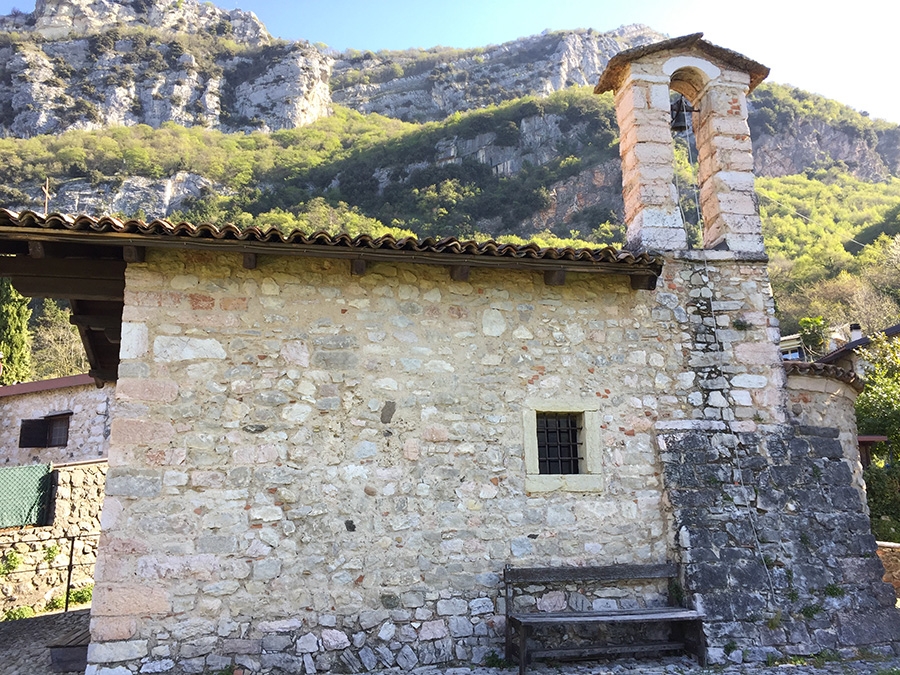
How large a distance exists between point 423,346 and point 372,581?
7.12 ft

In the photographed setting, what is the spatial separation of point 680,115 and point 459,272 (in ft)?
11.8

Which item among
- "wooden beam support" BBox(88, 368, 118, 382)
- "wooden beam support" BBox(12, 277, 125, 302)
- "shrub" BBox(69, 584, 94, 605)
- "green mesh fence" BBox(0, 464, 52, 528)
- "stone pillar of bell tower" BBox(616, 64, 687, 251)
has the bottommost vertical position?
"shrub" BBox(69, 584, 94, 605)

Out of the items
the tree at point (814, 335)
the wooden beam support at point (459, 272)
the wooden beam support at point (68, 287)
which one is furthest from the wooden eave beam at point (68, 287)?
the tree at point (814, 335)

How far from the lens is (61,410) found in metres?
15.0

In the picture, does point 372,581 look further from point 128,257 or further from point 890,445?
point 890,445

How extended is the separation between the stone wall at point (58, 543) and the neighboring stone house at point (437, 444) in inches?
201

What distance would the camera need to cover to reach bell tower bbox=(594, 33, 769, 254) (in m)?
7.14

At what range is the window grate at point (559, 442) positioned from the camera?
6.39 metres

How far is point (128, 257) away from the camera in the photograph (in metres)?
5.62

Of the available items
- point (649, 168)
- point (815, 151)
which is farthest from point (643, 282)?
point (815, 151)

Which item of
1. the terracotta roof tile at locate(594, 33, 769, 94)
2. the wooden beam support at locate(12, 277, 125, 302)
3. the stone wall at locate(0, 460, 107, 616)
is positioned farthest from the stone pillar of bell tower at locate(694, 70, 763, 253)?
the stone wall at locate(0, 460, 107, 616)

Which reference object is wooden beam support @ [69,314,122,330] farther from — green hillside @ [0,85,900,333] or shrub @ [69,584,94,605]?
green hillside @ [0,85,900,333]

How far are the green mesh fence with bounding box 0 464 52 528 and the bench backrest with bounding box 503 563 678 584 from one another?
7551 millimetres

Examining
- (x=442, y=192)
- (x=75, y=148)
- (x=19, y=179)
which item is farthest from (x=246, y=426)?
(x=75, y=148)
